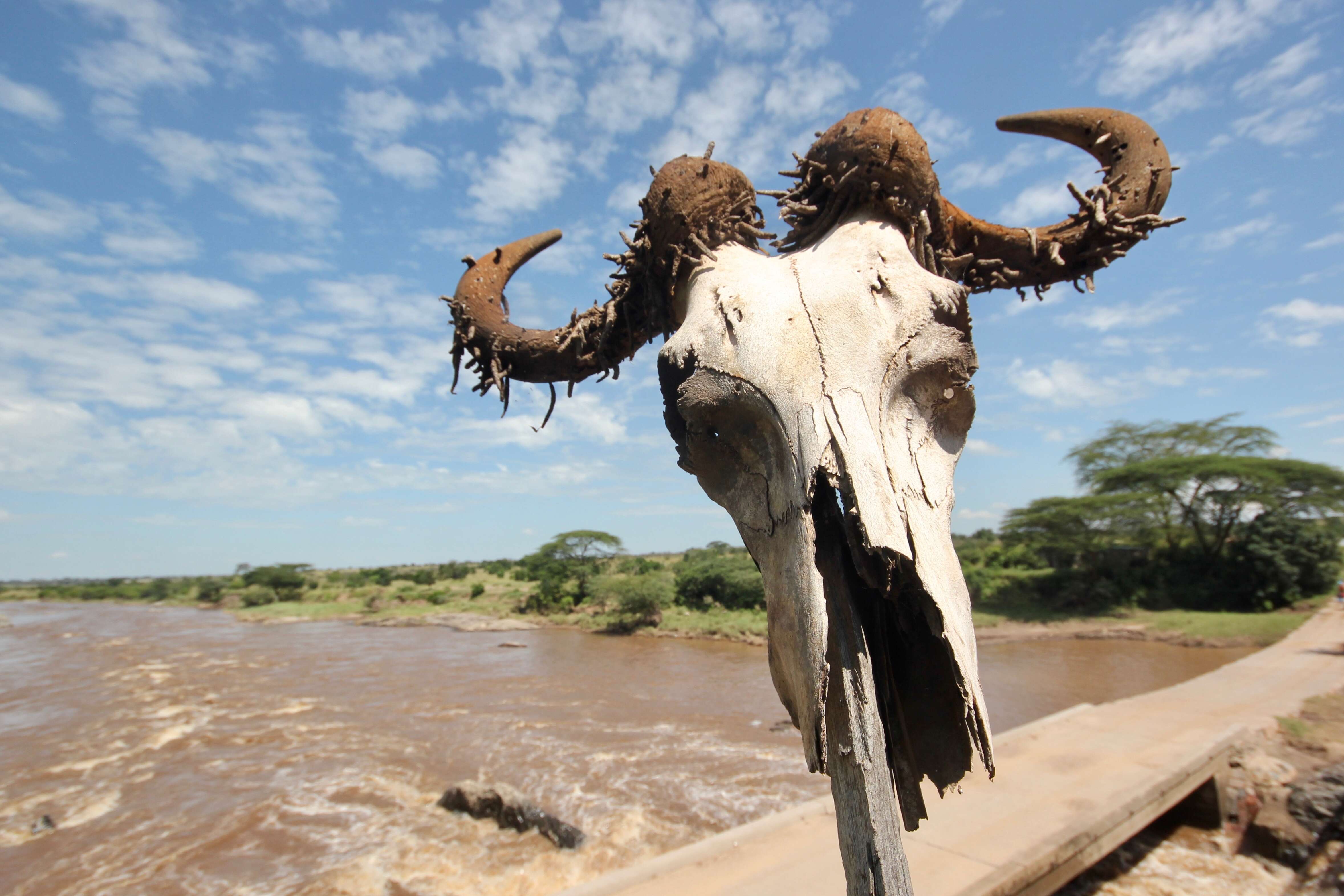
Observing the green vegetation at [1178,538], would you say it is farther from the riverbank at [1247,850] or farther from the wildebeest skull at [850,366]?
the wildebeest skull at [850,366]

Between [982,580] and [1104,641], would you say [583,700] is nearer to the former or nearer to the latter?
[1104,641]

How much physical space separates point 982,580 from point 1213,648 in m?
10.5

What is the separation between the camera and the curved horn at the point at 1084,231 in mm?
1894

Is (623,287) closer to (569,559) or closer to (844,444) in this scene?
(844,444)

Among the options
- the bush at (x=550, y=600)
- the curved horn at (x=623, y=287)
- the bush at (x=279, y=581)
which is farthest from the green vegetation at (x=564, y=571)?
the curved horn at (x=623, y=287)

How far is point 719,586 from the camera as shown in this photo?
106ft

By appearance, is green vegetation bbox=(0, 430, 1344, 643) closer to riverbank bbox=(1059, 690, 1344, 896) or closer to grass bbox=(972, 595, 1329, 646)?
grass bbox=(972, 595, 1329, 646)

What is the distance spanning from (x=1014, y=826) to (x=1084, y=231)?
475cm

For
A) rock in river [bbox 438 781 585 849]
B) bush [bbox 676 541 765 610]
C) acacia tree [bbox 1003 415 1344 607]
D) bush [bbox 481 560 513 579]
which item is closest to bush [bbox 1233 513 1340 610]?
acacia tree [bbox 1003 415 1344 607]

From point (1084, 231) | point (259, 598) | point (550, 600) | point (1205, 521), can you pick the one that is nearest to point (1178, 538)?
point (1205, 521)

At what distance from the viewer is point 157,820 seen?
10414 millimetres

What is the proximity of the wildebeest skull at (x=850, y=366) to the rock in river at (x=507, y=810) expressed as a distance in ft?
28.8

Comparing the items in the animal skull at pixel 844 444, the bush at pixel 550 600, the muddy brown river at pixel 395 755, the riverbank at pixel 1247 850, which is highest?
the animal skull at pixel 844 444

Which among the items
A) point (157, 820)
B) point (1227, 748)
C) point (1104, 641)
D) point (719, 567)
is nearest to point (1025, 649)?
point (1104, 641)
